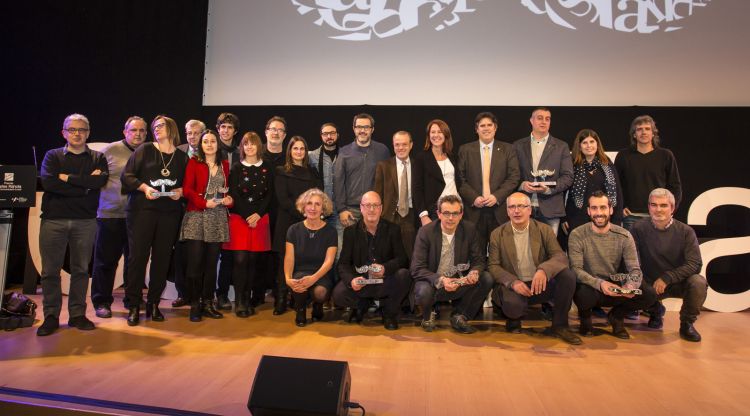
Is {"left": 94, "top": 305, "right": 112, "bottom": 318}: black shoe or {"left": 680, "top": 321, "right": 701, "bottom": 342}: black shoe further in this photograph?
{"left": 94, "top": 305, "right": 112, "bottom": 318}: black shoe

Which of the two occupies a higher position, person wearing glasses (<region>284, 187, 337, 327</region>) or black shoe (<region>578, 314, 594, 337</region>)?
person wearing glasses (<region>284, 187, 337, 327</region>)

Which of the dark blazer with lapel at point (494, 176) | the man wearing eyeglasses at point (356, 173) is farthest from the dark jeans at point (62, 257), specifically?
the dark blazer with lapel at point (494, 176)

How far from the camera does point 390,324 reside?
401 centimetres

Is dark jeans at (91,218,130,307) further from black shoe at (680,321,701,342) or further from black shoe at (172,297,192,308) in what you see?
black shoe at (680,321,701,342)

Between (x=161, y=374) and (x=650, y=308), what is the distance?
3.59 m

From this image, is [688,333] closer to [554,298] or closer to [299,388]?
[554,298]

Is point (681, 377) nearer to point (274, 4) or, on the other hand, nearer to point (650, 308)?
point (650, 308)

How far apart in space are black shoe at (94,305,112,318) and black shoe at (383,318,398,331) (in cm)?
217

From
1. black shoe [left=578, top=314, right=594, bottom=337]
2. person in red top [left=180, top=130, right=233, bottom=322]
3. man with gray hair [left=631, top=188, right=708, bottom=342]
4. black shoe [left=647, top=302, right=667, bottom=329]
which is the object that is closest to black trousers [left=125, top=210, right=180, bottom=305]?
person in red top [left=180, top=130, right=233, bottom=322]

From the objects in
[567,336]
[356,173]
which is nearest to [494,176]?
[356,173]

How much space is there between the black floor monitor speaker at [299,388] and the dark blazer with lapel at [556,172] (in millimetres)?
2843

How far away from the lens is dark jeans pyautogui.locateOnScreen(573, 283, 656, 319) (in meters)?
3.80

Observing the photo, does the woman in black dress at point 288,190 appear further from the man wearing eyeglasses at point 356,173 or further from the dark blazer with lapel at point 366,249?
the dark blazer with lapel at point 366,249

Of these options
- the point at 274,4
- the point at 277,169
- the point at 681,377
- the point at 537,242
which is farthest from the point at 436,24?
the point at 681,377
